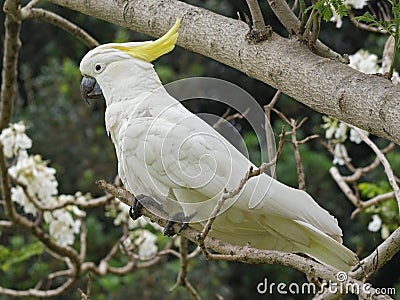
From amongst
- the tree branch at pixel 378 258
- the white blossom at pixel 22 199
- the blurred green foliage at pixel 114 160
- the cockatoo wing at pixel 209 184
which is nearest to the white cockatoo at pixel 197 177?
the cockatoo wing at pixel 209 184

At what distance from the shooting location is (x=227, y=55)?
3.51ft

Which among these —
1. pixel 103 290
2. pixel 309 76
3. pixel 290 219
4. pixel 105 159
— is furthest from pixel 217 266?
pixel 309 76

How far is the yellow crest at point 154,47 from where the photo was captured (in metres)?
1.12

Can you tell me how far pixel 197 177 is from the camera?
109cm

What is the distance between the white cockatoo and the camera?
3.57 ft

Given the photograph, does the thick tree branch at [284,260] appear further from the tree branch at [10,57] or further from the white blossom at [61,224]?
the white blossom at [61,224]

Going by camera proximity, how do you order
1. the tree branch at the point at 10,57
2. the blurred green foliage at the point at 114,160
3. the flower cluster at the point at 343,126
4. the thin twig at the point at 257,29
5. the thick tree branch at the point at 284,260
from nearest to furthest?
the thick tree branch at the point at 284,260
the thin twig at the point at 257,29
the tree branch at the point at 10,57
the flower cluster at the point at 343,126
the blurred green foliage at the point at 114,160

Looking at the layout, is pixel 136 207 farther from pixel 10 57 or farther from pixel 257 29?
pixel 10 57

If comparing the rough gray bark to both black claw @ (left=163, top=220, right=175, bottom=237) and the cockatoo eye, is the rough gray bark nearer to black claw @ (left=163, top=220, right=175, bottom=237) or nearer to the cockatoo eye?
the cockatoo eye

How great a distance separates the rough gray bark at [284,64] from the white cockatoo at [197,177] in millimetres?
47

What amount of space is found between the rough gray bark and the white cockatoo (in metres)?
0.05

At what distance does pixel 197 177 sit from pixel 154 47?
9.4 inches

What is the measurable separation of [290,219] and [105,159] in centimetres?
245

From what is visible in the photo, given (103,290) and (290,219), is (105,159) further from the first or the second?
(290,219)
